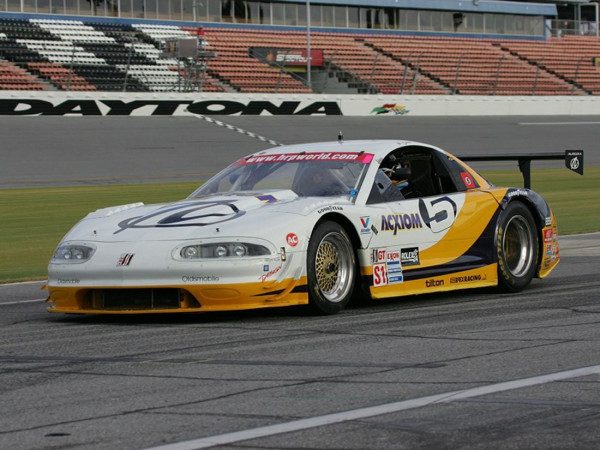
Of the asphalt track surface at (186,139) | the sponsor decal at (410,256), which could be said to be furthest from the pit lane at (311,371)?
the asphalt track surface at (186,139)

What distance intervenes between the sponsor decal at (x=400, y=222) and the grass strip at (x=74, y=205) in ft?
15.1

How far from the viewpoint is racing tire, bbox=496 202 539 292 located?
1045cm

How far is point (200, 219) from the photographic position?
883 cm

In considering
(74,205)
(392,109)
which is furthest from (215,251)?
(392,109)

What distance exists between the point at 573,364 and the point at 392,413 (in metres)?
1.58

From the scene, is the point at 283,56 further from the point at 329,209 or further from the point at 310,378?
the point at 310,378

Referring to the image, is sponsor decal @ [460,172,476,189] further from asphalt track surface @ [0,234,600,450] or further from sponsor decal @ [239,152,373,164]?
asphalt track surface @ [0,234,600,450]

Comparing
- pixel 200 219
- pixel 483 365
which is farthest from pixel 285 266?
pixel 483 365

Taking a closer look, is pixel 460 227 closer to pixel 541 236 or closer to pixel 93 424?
pixel 541 236

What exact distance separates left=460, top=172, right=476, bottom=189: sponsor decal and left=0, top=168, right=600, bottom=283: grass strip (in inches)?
183

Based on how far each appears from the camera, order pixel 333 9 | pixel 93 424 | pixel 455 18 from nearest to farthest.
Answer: pixel 93 424 < pixel 333 9 < pixel 455 18

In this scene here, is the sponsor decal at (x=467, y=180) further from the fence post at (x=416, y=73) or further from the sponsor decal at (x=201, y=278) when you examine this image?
the fence post at (x=416, y=73)

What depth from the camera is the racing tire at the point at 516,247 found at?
10445 mm

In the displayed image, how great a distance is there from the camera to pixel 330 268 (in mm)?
9023
